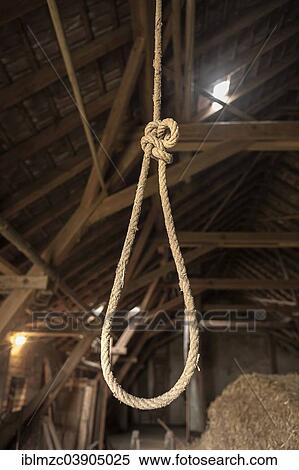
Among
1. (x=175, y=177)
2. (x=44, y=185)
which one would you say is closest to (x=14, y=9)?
(x=44, y=185)

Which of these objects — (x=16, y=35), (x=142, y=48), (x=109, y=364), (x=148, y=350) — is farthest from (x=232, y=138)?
(x=148, y=350)

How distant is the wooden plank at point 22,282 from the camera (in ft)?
11.1

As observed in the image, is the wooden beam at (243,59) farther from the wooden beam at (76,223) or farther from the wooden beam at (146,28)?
the wooden beam at (76,223)

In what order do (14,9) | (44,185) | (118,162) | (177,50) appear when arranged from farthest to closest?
(118,162), (44,185), (177,50), (14,9)

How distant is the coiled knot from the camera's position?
4.56 ft

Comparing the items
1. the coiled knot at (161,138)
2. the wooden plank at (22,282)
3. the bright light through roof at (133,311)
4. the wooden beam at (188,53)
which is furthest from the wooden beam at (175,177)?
the bright light through roof at (133,311)

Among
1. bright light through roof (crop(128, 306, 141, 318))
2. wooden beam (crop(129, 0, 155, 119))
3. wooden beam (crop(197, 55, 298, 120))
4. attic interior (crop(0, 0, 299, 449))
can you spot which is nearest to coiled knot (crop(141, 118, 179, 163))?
attic interior (crop(0, 0, 299, 449))

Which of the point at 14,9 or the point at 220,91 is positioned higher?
the point at 220,91

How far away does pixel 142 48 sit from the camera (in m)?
2.87

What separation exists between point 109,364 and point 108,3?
103 inches

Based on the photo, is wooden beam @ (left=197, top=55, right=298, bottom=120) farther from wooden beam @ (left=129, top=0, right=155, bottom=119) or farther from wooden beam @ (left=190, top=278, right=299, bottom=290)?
wooden beam @ (left=190, top=278, right=299, bottom=290)

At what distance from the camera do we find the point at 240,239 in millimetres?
5980

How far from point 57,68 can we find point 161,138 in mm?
1799

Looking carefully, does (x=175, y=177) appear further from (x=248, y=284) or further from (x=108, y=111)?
(x=248, y=284)
